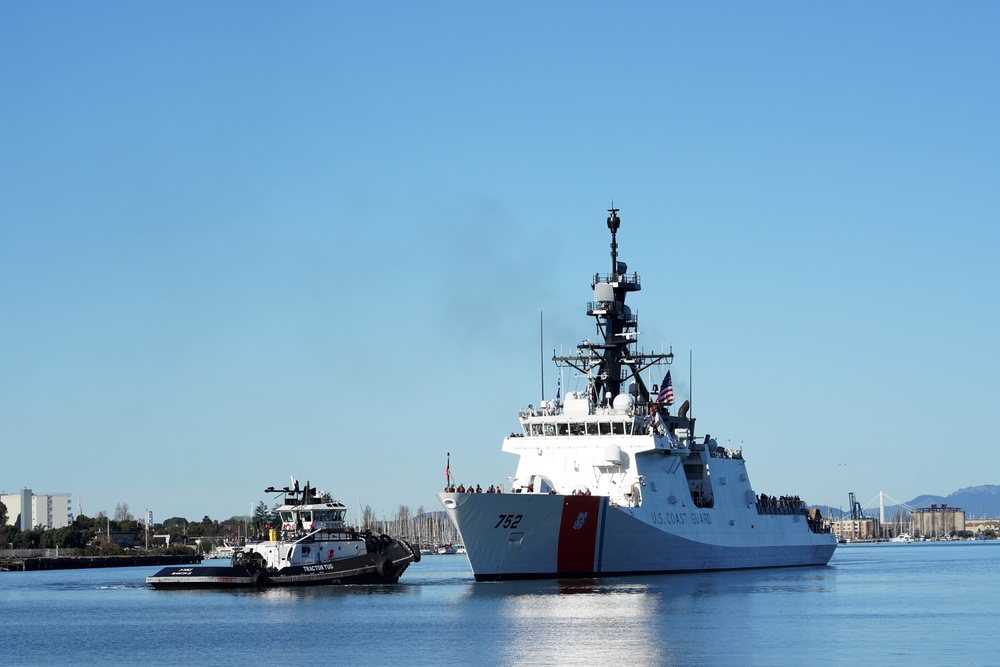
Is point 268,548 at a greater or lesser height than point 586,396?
lesser

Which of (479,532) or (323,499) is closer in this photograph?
(479,532)

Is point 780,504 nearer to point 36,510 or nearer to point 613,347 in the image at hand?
point 613,347

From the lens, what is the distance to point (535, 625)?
41.5m

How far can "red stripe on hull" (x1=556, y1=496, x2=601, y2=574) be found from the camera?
177ft

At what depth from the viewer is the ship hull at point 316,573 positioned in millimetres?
61031

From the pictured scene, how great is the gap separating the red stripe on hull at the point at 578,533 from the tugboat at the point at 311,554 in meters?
10.8

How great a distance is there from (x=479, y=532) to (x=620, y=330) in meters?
16.3

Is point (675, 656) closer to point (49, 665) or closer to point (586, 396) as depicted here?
point (49, 665)

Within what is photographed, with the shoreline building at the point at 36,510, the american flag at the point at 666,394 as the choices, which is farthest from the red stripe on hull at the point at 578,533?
the shoreline building at the point at 36,510

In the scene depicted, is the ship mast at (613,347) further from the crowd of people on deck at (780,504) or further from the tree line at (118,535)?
the tree line at (118,535)

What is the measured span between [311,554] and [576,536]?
13294 millimetres

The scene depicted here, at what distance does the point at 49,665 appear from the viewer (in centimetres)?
3750

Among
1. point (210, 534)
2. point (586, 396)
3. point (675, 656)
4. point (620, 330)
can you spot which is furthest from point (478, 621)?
point (210, 534)

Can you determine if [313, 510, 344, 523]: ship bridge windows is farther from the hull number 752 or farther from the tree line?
the tree line
